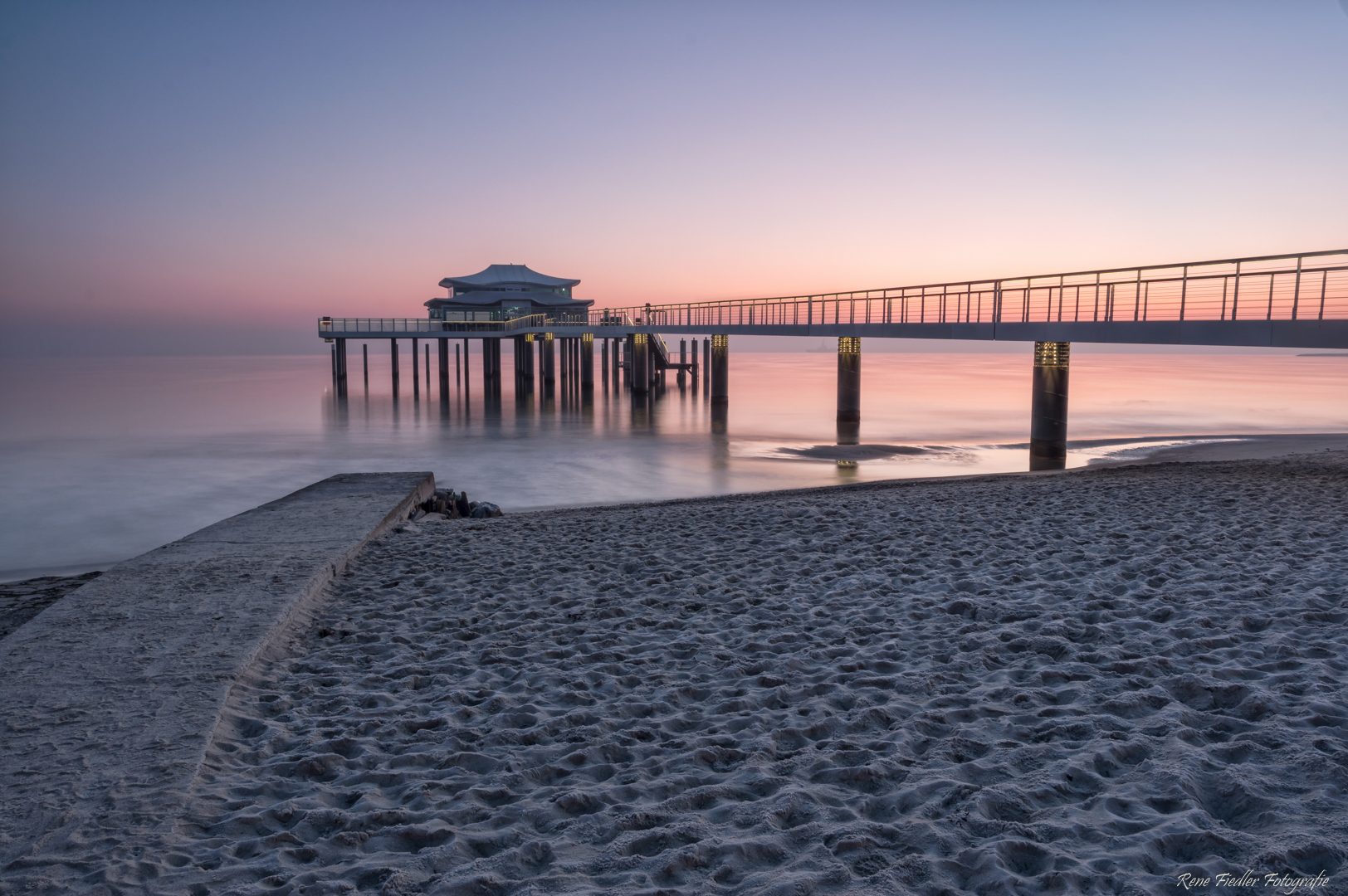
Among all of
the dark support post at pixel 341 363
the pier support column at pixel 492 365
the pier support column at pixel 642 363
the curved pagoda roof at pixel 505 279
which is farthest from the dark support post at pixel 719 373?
the curved pagoda roof at pixel 505 279

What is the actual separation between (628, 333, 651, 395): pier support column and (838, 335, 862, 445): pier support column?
13.6 metres

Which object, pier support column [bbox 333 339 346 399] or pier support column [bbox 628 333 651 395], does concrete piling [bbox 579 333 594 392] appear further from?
pier support column [bbox 333 339 346 399]

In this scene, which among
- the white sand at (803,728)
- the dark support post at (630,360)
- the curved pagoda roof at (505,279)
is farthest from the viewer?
the curved pagoda roof at (505,279)

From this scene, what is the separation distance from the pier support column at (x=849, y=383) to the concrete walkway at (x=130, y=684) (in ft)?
66.2

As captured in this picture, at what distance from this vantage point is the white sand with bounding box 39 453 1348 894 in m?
2.64

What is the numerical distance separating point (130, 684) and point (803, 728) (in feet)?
10.2

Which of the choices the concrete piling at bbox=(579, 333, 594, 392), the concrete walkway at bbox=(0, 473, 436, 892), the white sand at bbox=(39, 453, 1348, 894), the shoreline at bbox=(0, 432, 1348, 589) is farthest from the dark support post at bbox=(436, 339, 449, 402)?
the white sand at bbox=(39, 453, 1348, 894)

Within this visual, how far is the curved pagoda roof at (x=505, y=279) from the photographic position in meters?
54.8

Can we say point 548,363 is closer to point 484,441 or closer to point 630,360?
point 630,360

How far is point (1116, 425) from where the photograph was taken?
1065 inches

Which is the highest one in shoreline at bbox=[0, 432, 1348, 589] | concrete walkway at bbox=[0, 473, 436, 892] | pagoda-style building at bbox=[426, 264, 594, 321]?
pagoda-style building at bbox=[426, 264, 594, 321]

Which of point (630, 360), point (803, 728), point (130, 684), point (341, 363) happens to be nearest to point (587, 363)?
point (630, 360)

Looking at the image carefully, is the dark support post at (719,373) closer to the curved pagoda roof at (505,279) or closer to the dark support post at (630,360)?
the dark support post at (630,360)

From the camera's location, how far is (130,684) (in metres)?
4.08
